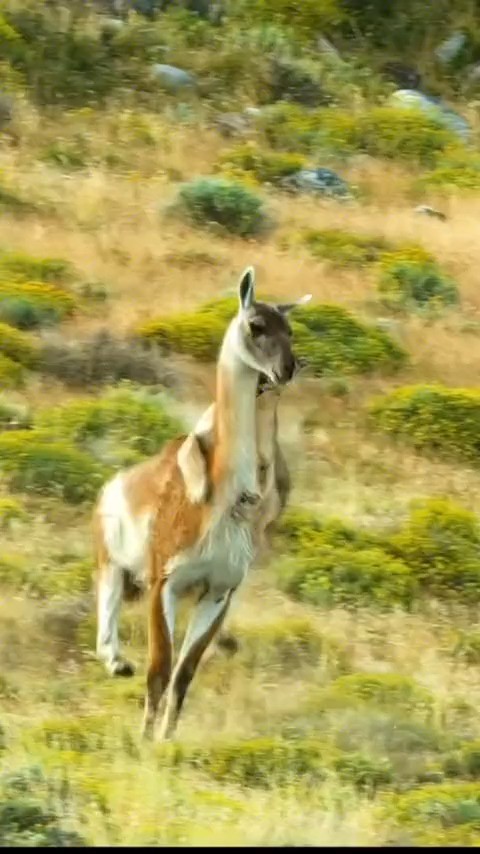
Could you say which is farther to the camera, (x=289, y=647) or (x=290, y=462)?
(x=290, y=462)

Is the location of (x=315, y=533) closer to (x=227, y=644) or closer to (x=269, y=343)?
(x=227, y=644)

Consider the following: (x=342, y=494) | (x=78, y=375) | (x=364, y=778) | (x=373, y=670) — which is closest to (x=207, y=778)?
(x=364, y=778)

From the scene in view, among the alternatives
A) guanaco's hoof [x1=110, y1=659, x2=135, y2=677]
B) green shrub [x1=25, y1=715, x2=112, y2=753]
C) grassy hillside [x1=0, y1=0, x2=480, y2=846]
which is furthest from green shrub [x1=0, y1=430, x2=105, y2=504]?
green shrub [x1=25, y1=715, x2=112, y2=753]

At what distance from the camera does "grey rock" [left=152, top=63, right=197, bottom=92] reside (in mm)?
25562

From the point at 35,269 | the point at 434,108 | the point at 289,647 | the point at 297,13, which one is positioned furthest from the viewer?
the point at 297,13

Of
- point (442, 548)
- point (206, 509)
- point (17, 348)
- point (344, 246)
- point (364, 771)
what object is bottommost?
point (344, 246)

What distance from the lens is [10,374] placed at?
16234mm

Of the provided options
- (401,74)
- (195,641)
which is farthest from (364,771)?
(401,74)

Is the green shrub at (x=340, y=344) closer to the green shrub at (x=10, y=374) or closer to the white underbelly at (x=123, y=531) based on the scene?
the green shrub at (x=10, y=374)

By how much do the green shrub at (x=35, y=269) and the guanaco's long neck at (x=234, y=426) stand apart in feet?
31.0

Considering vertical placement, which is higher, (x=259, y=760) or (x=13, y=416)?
(x=259, y=760)

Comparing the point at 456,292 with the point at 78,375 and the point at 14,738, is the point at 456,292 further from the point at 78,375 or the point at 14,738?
the point at 14,738

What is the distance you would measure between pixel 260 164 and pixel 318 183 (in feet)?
2.36

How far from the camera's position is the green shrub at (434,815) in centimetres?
927
